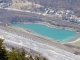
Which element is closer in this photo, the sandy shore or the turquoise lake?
the sandy shore

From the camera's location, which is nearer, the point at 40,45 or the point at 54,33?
the point at 40,45

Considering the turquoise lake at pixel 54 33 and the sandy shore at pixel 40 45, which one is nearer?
the sandy shore at pixel 40 45

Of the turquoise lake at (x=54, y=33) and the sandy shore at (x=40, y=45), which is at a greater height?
the sandy shore at (x=40, y=45)

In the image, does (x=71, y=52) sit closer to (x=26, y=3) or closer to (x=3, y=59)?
(x=3, y=59)

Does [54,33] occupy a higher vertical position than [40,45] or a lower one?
lower

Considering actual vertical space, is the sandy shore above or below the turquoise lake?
above

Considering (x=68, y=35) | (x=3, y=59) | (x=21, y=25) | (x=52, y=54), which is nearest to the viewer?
(x=3, y=59)

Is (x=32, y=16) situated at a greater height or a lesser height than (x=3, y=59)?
lesser

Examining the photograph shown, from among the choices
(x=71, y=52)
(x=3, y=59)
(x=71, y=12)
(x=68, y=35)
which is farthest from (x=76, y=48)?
(x=3, y=59)
